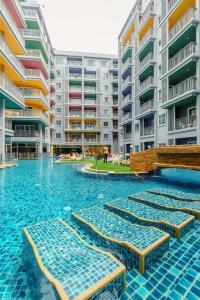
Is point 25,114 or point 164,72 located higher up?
point 164,72

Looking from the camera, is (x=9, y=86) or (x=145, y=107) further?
(x=145, y=107)

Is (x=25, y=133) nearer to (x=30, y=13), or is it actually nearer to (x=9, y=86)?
(x=9, y=86)

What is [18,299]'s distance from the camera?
1.94 m

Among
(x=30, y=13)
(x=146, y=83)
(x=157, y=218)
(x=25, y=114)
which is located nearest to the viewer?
(x=157, y=218)

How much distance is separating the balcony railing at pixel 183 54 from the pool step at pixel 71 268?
59.8 ft

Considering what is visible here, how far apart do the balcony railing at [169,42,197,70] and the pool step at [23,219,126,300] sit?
18228 mm

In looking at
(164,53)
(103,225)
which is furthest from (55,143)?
(103,225)

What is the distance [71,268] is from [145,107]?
24.2 metres

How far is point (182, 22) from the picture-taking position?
16.1 meters

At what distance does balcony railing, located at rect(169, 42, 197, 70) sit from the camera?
14836mm

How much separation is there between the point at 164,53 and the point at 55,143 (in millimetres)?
31782

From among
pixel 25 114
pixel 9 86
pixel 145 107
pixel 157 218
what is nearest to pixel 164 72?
pixel 145 107

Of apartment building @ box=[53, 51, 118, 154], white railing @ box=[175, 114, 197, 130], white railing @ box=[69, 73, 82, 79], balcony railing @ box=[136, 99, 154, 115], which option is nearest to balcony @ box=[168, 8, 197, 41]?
balcony railing @ box=[136, 99, 154, 115]

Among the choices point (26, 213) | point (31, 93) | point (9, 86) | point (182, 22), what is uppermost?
point (182, 22)
